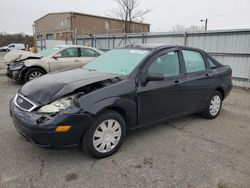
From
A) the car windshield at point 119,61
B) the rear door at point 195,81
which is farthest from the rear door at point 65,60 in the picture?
the rear door at point 195,81

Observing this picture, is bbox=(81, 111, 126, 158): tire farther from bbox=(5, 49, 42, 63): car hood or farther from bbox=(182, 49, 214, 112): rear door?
bbox=(5, 49, 42, 63): car hood

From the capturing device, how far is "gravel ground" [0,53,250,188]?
242 centimetres

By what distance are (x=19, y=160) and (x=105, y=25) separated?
116ft

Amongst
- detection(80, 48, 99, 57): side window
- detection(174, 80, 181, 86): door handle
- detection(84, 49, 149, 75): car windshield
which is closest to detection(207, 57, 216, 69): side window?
detection(174, 80, 181, 86): door handle

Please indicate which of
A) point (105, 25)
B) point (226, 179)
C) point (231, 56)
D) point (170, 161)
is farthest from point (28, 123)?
point (105, 25)

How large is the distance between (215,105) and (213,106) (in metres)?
0.07

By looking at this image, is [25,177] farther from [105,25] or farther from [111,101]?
[105,25]

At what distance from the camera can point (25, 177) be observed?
7.98 feet

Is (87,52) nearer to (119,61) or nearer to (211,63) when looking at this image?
(119,61)

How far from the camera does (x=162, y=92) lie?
11.1ft

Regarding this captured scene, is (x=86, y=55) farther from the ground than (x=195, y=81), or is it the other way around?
(x=86, y=55)

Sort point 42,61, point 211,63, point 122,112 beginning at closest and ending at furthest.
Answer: point 122,112 → point 211,63 → point 42,61

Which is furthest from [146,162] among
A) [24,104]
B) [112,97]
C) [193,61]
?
[193,61]

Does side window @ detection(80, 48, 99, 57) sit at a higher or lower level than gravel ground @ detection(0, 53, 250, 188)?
higher
